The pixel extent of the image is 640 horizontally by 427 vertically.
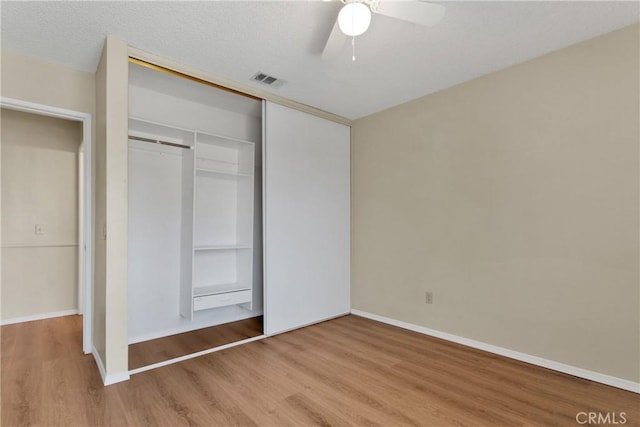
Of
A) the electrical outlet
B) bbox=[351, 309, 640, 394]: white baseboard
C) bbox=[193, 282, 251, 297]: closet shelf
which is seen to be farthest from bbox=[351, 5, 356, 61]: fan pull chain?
bbox=[351, 309, 640, 394]: white baseboard

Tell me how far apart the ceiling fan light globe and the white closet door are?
5.91 ft

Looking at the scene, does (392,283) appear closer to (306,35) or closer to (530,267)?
(530,267)

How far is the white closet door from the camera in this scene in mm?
3443

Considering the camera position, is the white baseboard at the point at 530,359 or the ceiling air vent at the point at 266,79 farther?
the ceiling air vent at the point at 266,79

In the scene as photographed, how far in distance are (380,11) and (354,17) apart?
26cm

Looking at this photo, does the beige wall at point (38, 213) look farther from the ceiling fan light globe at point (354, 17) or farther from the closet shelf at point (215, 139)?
the ceiling fan light globe at point (354, 17)

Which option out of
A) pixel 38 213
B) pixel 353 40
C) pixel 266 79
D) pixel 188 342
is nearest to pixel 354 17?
pixel 353 40

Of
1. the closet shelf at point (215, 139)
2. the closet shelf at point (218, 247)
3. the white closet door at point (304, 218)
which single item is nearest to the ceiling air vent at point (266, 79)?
the white closet door at point (304, 218)

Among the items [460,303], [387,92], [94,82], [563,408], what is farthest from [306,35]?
[563,408]

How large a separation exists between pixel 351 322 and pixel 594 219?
2564 mm

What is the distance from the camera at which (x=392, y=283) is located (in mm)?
3791

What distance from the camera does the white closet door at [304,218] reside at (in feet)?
11.3

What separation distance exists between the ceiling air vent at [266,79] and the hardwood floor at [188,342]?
2.61m

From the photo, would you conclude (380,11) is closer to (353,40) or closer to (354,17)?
(354,17)
